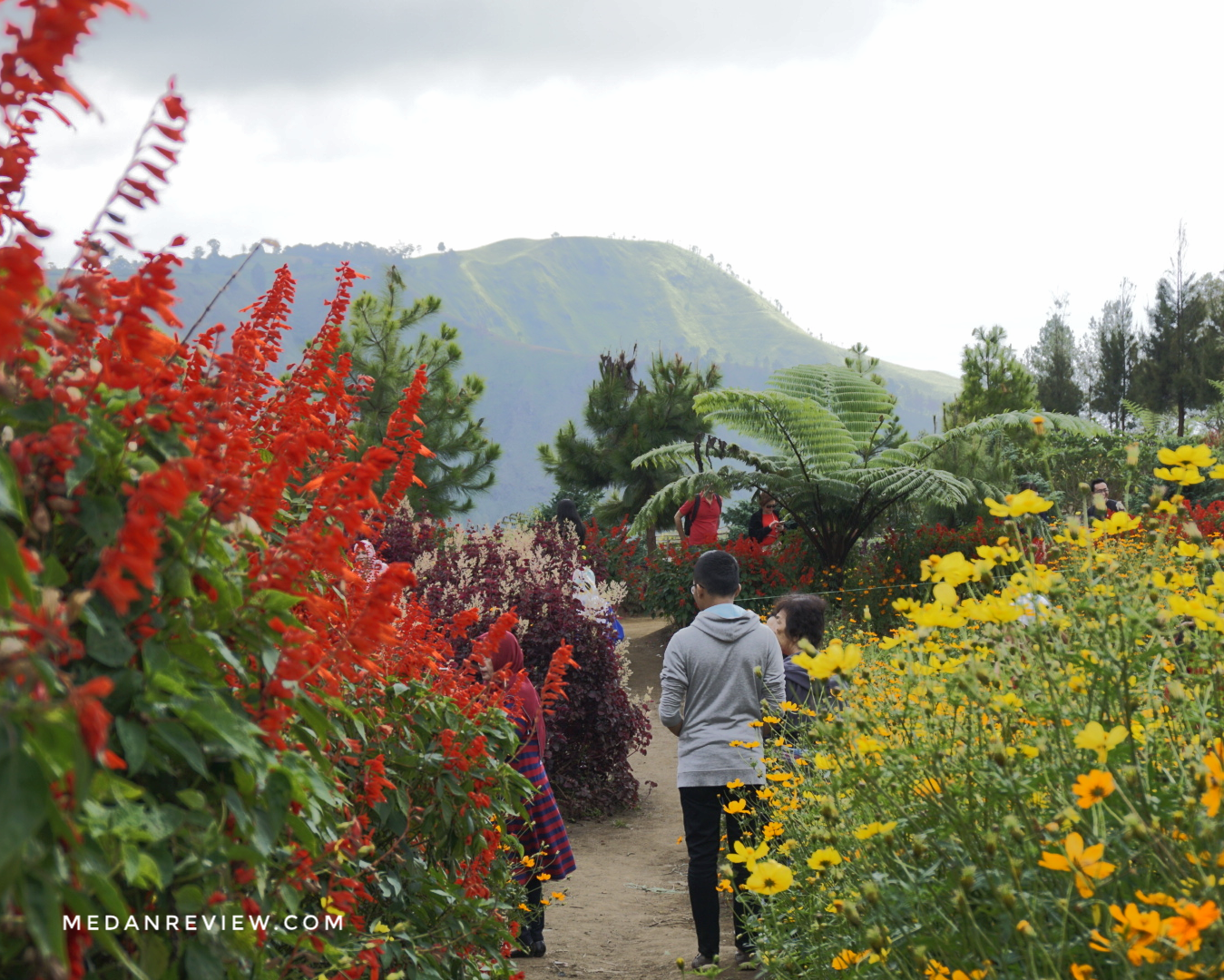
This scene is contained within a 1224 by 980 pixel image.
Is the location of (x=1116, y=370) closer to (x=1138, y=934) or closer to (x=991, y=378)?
(x=991, y=378)

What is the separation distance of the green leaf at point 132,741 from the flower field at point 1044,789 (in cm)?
104

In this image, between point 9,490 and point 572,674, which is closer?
point 9,490

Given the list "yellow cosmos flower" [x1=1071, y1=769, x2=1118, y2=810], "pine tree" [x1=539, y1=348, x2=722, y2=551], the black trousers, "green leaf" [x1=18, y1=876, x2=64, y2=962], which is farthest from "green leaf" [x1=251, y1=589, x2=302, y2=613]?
"pine tree" [x1=539, y1=348, x2=722, y2=551]

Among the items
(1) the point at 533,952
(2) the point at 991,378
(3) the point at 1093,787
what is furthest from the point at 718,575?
(2) the point at 991,378

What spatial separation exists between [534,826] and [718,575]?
133 centimetres

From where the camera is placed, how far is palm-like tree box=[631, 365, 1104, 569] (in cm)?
1023

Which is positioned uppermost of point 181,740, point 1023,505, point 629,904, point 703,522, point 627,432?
point 627,432

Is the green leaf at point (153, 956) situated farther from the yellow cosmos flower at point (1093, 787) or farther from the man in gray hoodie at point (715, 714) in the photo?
the man in gray hoodie at point (715, 714)

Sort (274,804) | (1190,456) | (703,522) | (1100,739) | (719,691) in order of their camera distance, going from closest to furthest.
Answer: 1. (274,804)
2. (1100,739)
3. (1190,456)
4. (719,691)
5. (703,522)

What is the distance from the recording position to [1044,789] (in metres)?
1.79

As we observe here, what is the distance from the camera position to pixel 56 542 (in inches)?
44.8

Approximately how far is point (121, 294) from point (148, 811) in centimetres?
71

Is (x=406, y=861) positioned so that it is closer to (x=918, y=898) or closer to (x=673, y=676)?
(x=918, y=898)

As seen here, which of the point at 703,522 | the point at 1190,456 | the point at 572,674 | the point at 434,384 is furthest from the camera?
the point at 434,384
